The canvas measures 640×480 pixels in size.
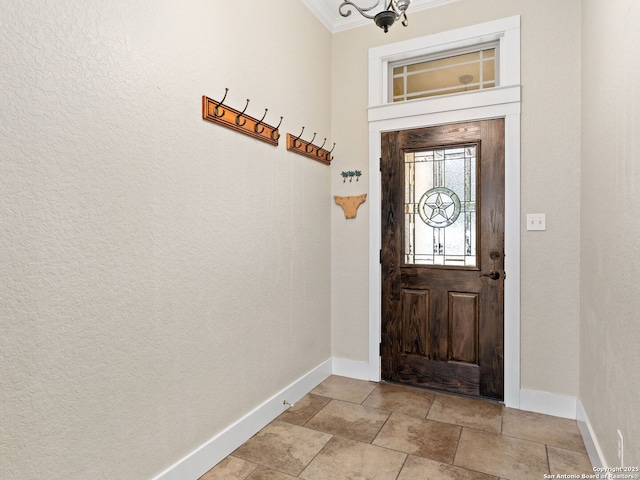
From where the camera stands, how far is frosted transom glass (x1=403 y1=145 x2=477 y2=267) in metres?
2.84

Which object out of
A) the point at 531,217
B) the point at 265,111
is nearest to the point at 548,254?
the point at 531,217

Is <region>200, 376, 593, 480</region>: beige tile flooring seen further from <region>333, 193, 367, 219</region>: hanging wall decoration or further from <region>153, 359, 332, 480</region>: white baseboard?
<region>333, 193, 367, 219</region>: hanging wall decoration

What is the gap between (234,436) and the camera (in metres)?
2.14

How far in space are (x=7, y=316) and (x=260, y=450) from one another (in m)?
1.46

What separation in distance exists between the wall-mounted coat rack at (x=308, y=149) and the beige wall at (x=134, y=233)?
0.60ft

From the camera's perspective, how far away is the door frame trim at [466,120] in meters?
2.67

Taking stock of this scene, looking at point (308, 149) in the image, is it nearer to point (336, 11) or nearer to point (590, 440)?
point (336, 11)

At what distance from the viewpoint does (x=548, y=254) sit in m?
2.59

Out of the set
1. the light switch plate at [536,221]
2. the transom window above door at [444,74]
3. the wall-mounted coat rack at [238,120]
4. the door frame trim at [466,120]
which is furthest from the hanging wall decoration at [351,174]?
the light switch plate at [536,221]

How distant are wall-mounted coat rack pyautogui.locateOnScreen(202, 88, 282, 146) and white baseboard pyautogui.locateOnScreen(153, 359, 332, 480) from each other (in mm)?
1648

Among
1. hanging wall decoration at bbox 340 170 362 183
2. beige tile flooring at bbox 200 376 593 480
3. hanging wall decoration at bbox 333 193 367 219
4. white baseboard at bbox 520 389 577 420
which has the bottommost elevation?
beige tile flooring at bbox 200 376 593 480

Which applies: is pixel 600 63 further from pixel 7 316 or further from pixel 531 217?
pixel 7 316

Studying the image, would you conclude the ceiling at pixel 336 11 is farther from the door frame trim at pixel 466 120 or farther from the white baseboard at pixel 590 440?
the white baseboard at pixel 590 440

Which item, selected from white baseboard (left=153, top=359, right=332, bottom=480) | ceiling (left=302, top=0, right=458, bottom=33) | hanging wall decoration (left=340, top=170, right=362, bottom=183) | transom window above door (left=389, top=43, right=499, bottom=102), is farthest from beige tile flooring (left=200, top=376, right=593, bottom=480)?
ceiling (left=302, top=0, right=458, bottom=33)
